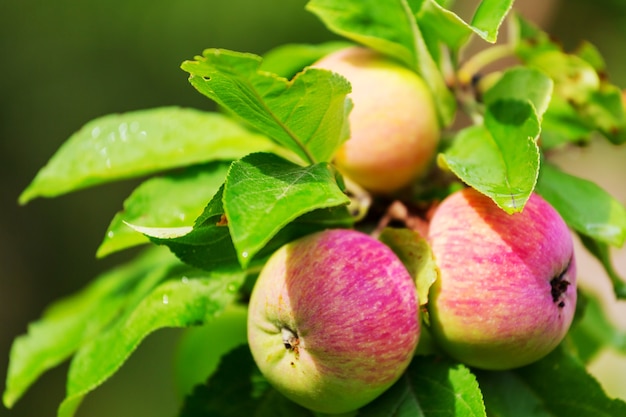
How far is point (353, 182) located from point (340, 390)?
0.89 ft

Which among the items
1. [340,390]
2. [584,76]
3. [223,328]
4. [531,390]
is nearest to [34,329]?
[223,328]

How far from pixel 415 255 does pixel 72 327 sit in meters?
0.50

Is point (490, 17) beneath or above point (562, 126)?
above

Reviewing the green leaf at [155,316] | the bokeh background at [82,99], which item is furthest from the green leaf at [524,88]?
the bokeh background at [82,99]

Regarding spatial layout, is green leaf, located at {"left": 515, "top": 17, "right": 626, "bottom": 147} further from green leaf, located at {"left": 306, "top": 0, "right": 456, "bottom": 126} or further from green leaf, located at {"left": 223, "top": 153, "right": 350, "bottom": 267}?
green leaf, located at {"left": 223, "top": 153, "right": 350, "bottom": 267}

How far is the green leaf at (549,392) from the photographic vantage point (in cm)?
70

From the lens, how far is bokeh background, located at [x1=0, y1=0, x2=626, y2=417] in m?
3.47

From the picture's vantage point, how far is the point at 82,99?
3818 mm

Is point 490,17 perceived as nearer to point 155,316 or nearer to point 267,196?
point 267,196

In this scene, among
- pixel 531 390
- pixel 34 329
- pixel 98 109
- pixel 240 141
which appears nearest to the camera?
pixel 531 390

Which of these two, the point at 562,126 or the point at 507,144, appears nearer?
the point at 507,144

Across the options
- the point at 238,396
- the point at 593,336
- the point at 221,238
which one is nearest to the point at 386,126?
the point at 221,238

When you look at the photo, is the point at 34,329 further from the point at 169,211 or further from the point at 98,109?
the point at 98,109

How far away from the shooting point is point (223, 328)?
3.18 ft
